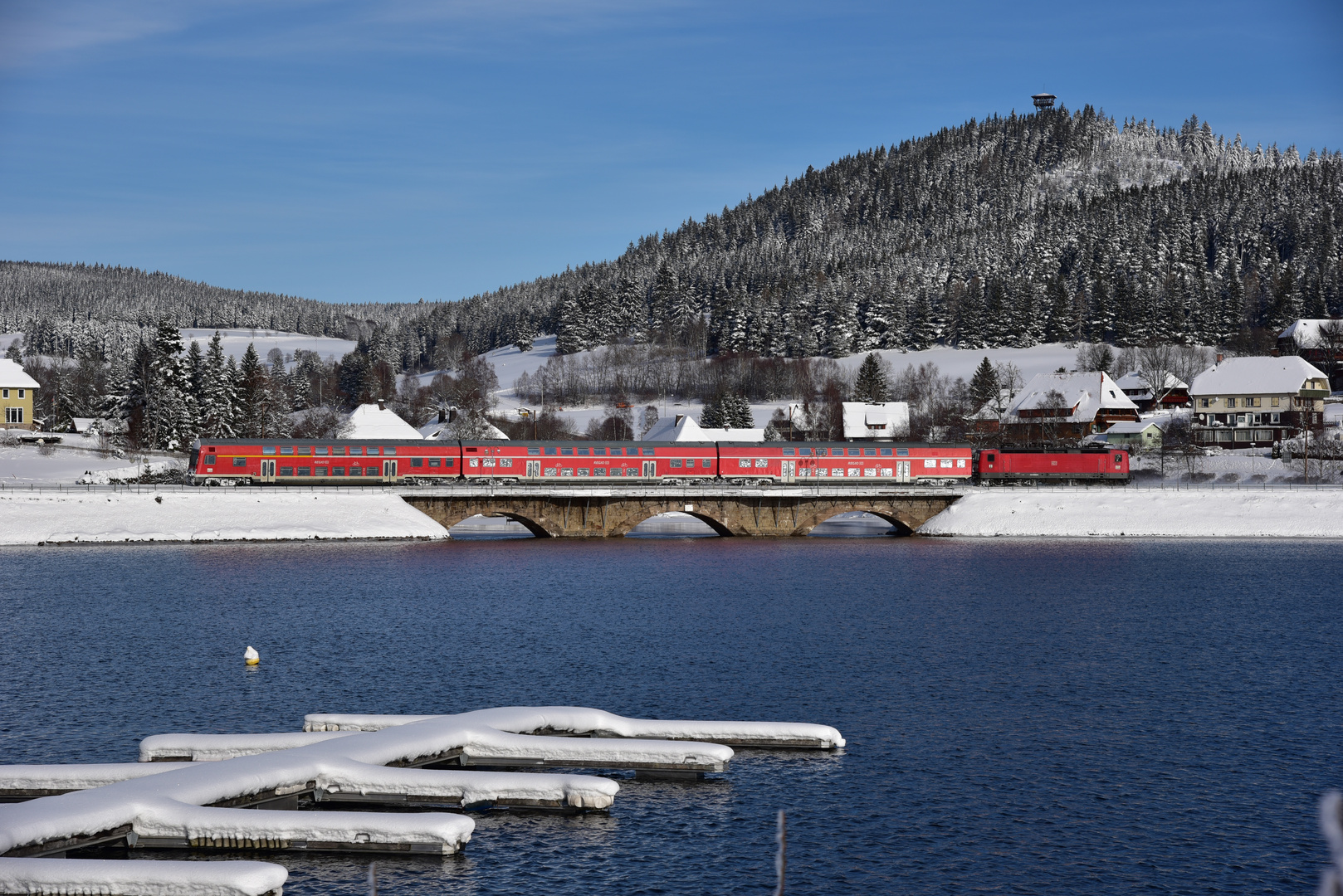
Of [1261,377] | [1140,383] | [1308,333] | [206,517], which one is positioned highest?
[1308,333]

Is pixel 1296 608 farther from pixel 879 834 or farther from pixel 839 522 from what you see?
pixel 839 522

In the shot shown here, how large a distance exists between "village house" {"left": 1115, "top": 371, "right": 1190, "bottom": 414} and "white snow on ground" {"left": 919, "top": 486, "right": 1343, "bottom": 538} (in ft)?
168

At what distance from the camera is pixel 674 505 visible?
7344cm

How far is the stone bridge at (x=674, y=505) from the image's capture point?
72.2m

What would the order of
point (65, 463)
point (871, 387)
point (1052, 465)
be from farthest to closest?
point (871, 387) → point (65, 463) → point (1052, 465)

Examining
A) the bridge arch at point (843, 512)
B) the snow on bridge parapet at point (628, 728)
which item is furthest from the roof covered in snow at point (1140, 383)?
the snow on bridge parapet at point (628, 728)

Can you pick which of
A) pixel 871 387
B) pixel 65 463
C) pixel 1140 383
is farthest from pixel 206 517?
pixel 1140 383

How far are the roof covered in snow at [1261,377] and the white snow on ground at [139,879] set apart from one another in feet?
376

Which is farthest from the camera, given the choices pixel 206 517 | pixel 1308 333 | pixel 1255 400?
pixel 1308 333

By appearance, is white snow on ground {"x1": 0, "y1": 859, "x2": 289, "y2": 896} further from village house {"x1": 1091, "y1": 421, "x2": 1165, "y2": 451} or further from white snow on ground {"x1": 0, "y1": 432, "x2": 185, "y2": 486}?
village house {"x1": 1091, "y1": 421, "x2": 1165, "y2": 451}

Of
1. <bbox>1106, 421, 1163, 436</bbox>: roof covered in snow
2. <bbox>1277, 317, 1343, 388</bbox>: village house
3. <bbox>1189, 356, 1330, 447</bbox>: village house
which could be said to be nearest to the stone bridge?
<bbox>1106, 421, 1163, 436</bbox>: roof covered in snow

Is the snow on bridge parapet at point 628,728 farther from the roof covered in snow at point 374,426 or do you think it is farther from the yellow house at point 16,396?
the yellow house at point 16,396

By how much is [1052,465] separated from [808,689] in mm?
60811

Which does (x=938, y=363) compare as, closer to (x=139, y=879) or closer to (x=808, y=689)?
(x=808, y=689)
